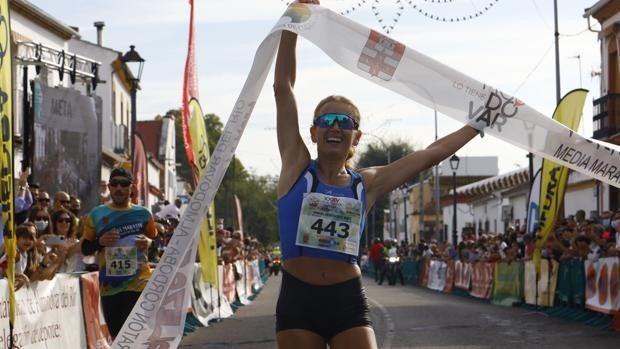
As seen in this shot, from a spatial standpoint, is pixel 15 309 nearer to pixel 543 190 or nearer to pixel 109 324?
pixel 109 324

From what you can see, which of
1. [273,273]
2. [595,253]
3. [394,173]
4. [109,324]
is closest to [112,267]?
[109,324]

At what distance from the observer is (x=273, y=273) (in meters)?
83.1

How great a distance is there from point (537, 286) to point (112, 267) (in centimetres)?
1630

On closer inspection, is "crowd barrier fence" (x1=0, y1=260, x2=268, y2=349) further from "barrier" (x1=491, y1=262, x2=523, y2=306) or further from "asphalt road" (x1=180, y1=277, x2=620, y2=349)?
"barrier" (x1=491, y1=262, x2=523, y2=306)

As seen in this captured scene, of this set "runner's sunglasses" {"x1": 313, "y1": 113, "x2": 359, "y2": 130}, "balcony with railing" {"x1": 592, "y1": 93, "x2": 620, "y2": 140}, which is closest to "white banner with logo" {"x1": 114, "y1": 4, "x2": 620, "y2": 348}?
"runner's sunglasses" {"x1": 313, "y1": 113, "x2": 359, "y2": 130}

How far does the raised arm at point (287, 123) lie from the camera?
247 inches

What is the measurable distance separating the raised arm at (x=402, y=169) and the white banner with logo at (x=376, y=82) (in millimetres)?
521

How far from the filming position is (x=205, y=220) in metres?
20.4

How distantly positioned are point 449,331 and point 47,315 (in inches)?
287

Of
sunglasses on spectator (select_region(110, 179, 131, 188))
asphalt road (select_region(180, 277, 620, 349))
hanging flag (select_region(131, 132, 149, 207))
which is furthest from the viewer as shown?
hanging flag (select_region(131, 132, 149, 207))

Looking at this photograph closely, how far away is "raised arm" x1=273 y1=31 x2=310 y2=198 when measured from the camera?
20.6 ft

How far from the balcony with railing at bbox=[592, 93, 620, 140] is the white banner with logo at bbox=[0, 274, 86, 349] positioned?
30.4 metres

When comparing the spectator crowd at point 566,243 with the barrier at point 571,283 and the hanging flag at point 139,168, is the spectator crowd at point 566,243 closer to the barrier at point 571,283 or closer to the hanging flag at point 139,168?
the barrier at point 571,283

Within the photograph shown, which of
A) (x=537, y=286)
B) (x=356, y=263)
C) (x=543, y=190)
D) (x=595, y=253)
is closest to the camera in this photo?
(x=356, y=263)
